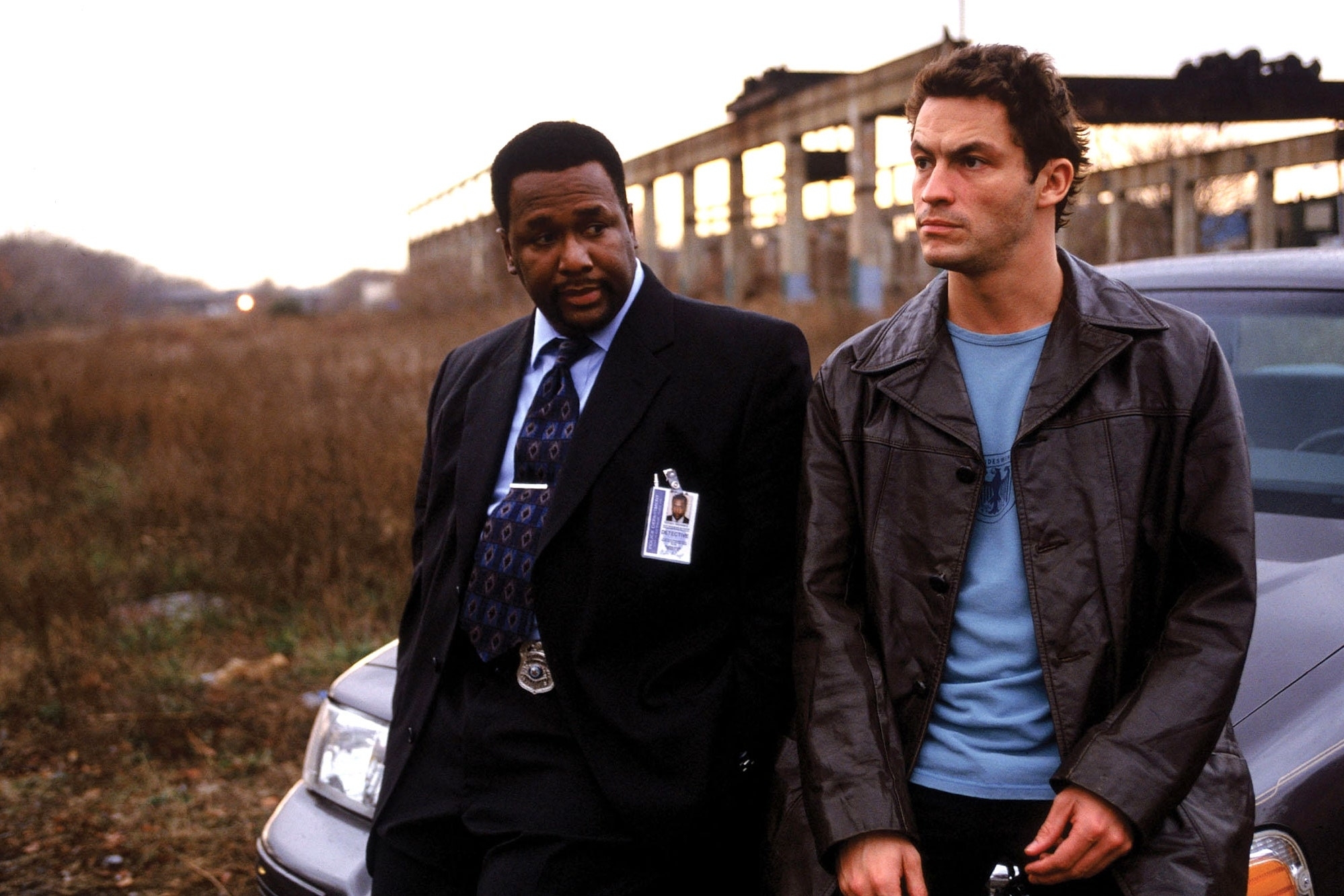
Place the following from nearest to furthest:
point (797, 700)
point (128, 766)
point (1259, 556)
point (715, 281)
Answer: point (797, 700), point (1259, 556), point (128, 766), point (715, 281)

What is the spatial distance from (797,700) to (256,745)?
366 cm

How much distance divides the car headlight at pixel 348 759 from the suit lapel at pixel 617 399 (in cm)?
89

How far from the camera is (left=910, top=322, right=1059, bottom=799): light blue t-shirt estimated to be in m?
1.83

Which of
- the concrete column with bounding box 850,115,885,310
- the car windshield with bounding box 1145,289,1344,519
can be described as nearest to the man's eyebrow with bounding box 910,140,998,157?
the car windshield with bounding box 1145,289,1344,519

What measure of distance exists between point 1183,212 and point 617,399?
54.3 ft

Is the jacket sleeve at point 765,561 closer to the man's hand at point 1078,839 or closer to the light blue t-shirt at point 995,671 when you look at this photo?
the light blue t-shirt at point 995,671

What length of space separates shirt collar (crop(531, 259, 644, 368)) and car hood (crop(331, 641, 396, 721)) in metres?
0.91

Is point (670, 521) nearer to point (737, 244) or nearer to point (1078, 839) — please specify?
point (1078, 839)

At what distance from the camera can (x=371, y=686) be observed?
2.94 metres

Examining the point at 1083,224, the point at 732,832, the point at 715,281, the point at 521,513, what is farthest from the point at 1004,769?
the point at 715,281

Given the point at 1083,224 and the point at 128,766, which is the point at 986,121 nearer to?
the point at 128,766

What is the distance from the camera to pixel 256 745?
16.3 ft

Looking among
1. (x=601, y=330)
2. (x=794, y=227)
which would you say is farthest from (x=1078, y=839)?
(x=794, y=227)

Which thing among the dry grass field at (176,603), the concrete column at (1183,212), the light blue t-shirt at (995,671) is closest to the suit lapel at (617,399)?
the light blue t-shirt at (995,671)
